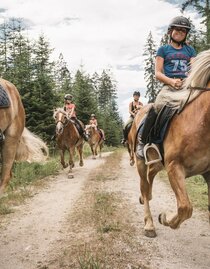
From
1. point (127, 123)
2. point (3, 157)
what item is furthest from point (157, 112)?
point (127, 123)

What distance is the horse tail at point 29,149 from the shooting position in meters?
7.01

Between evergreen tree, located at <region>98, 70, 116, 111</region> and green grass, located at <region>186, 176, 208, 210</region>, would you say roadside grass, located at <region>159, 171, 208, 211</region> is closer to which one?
green grass, located at <region>186, 176, 208, 210</region>

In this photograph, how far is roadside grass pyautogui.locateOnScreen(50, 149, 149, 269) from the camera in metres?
4.61

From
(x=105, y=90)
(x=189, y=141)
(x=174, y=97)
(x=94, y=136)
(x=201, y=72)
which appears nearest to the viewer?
(x=189, y=141)

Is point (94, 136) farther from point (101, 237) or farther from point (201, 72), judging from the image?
point (201, 72)

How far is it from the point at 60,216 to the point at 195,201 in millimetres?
3173

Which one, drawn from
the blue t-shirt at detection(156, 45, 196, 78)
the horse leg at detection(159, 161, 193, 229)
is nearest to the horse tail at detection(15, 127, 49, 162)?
the blue t-shirt at detection(156, 45, 196, 78)

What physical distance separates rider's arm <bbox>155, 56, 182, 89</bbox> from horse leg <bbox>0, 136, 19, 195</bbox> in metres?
2.69

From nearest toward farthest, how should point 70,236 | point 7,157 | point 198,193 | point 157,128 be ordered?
point 157,128
point 70,236
point 7,157
point 198,193

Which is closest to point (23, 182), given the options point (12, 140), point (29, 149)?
point (29, 149)

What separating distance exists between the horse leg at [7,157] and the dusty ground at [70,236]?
38.5 inches

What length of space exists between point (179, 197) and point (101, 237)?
1.62 meters

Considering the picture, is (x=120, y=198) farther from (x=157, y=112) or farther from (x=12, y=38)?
(x=12, y=38)

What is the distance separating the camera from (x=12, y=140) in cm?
632
